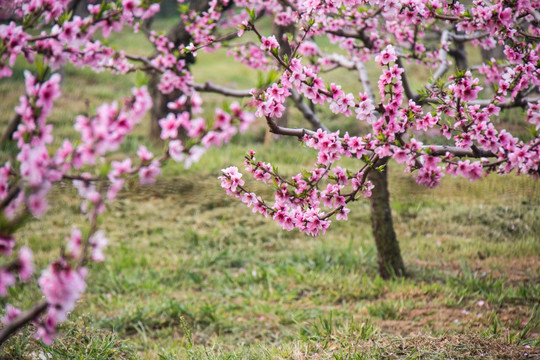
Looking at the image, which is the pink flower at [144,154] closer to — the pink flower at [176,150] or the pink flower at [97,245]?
the pink flower at [176,150]

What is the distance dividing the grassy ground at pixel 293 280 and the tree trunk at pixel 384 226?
0.21 meters

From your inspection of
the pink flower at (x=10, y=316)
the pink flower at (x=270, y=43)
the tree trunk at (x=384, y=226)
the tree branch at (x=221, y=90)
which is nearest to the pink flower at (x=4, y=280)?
the pink flower at (x=10, y=316)

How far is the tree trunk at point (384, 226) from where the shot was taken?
15.2ft

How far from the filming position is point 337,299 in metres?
4.48

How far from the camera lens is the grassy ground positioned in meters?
3.29

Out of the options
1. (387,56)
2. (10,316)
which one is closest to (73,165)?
(10,316)

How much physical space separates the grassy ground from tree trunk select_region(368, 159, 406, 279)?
21cm

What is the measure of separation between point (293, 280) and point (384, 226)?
1.10m

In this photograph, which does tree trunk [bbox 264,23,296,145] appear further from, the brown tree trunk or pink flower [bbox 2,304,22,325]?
pink flower [bbox 2,304,22,325]

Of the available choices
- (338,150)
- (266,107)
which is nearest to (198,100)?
(266,107)

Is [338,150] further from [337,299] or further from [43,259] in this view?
[43,259]

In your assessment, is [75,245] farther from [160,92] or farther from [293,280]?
[160,92]

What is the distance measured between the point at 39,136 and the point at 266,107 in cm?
133

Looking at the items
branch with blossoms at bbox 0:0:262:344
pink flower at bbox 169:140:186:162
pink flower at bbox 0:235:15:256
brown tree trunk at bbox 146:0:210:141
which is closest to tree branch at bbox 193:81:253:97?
branch with blossoms at bbox 0:0:262:344
